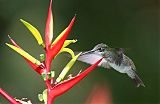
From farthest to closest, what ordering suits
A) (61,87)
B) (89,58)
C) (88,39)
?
1. (88,39)
2. (89,58)
3. (61,87)

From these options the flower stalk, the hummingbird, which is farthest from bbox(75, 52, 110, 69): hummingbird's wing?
the flower stalk

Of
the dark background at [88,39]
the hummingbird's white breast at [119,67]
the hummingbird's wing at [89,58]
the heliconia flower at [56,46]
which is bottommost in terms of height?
the hummingbird's white breast at [119,67]

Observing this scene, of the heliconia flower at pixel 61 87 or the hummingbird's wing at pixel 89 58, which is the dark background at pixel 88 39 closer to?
the hummingbird's wing at pixel 89 58

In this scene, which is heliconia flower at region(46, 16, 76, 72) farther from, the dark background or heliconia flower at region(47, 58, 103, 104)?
the dark background

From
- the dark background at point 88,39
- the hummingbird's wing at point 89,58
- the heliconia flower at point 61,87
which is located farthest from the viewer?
the dark background at point 88,39

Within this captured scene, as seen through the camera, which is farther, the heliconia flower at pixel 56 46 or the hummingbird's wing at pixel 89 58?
the hummingbird's wing at pixel 89 58

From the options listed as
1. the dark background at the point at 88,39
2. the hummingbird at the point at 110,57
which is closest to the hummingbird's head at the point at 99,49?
the hummingbird at the point at 110,57

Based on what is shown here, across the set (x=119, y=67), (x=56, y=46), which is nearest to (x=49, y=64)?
(x=56, y=46)

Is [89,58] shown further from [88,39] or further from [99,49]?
[88,39]

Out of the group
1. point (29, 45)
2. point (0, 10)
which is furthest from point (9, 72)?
point (0, 10)
